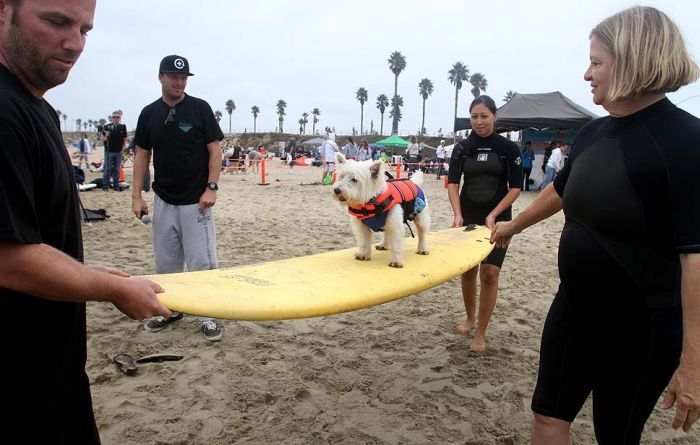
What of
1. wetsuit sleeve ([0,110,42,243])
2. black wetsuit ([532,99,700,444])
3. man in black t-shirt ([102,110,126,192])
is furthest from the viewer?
man in black t-shirt ([102,110,126,192])

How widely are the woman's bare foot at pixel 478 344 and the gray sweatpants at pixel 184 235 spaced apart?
8.57ft

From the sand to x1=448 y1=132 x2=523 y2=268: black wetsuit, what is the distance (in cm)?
106

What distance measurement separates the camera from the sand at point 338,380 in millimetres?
2914

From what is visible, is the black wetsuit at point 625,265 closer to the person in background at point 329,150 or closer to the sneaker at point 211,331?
the sneaker at point 211,331

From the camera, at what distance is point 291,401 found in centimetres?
323

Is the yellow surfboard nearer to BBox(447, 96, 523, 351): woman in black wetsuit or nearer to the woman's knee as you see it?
BBox(447, 96, 523, 351): woman in black wetsuit

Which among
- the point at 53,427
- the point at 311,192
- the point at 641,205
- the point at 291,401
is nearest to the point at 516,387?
the point at 291,401

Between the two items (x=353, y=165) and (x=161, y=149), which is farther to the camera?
(x=161, y=149)

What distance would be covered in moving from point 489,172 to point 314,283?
2.26 m

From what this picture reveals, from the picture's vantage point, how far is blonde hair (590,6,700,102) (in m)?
1.64

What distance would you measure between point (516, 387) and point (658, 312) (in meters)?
2.10

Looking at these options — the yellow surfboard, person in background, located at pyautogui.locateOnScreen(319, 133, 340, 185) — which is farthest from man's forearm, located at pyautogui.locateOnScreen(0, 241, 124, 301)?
person in background, located at pyautogui.locateOnScreen(319, 133, 340, 185)

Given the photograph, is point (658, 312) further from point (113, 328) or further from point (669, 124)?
point (113, 328)

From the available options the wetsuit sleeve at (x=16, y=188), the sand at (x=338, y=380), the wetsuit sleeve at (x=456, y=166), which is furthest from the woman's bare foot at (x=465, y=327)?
the wetsuit sleeve at (x=16, y=188)
